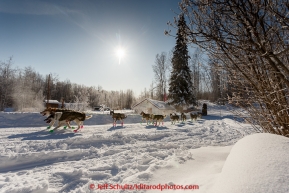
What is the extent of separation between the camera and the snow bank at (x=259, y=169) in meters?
1.59

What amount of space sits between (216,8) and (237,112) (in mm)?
2674

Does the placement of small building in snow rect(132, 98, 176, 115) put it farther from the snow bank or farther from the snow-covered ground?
the snow bank

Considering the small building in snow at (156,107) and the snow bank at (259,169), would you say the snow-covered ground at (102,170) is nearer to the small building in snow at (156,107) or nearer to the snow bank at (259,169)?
the snow bank at (259,169)

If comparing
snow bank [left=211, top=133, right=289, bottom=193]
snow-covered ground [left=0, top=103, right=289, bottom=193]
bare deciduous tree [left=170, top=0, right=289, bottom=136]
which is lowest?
snow-covered ground [left=0, top=103, right=289, bottom=193]

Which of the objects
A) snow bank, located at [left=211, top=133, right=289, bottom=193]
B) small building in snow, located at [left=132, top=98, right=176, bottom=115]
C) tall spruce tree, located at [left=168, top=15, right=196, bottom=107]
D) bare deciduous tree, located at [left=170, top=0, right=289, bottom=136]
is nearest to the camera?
snow bank, located at [left=211, top=133, right=289, bottom=193]

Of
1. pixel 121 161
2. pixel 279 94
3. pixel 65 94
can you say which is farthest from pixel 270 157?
pixel 65 94

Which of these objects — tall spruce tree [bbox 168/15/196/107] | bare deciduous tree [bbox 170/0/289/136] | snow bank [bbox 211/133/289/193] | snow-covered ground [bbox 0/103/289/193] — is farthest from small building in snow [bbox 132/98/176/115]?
snow bank [bbox 211/133/289/193]

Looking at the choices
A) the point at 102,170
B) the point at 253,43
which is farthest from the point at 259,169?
the point at 102,170

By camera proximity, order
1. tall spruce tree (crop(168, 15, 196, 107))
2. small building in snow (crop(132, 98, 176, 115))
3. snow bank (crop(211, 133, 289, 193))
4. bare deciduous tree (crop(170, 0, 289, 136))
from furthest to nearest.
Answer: tall spruce tree (crop(168, 15, 196, 107)), small building in snow (crop(132, 98, 176, 115)), bare deciduous tree (crop(170, 0, 289, 136)), snow bank (crop(211, 133, 289, 193))

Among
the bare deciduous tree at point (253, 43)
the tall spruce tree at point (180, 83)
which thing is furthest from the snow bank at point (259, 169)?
the tall spruce tree at point (180, 83)

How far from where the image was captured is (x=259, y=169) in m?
1.79

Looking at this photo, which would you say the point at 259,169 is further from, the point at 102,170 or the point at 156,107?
the point at 156,107

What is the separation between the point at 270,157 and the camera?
1.92m

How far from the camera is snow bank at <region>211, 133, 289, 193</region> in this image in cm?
159
